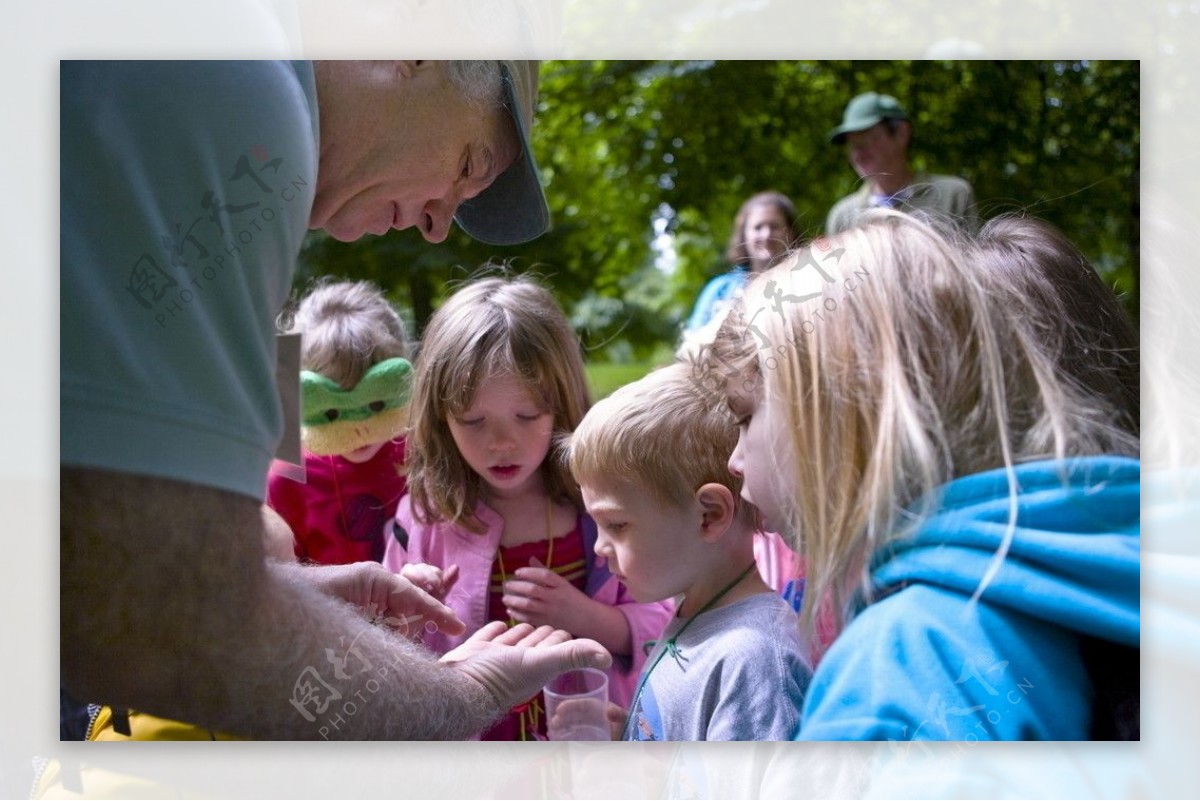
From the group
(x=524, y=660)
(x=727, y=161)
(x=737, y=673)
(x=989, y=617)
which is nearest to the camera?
(x=989, y=617)

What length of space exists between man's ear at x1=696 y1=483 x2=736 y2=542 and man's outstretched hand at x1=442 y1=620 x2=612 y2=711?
11.2 inches

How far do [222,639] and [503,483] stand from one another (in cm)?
51

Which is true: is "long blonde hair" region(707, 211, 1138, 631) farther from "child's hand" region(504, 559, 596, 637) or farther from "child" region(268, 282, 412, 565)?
"child" region(268, 282, 412, 565)

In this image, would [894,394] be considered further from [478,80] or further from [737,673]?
[478,80]

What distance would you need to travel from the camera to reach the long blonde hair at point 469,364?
6.55 feet

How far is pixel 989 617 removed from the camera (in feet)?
5.56

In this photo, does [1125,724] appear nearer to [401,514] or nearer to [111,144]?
[401,514]

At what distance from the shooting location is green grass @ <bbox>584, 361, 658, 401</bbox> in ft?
6.43

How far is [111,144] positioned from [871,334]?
1.26 m

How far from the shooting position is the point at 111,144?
Result: 1.97 meters

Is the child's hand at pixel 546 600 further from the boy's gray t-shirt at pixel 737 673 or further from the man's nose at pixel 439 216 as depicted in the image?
the man's nose at pixel 439 216

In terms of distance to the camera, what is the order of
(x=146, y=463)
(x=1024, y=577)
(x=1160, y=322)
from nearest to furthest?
(x=1024, y=577)
(x=146, y=463)
(x=1160, y=322)

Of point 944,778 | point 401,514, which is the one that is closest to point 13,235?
point 401,514

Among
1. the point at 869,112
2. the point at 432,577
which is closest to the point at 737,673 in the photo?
the point at 432,577
